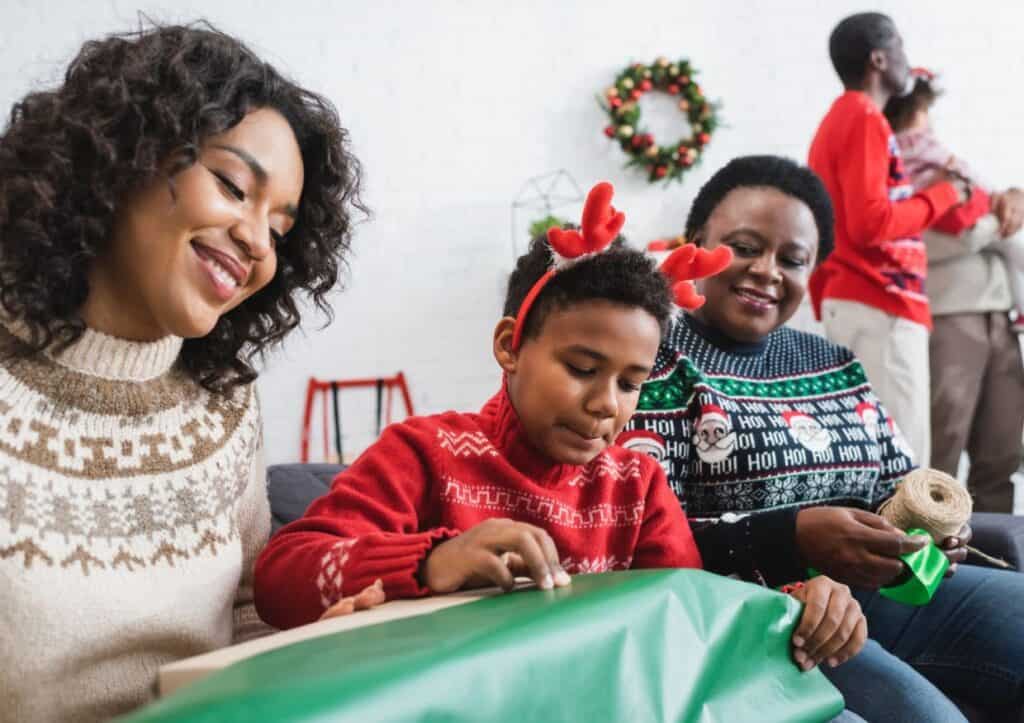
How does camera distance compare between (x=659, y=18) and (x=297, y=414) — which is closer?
(x=297, y=414)

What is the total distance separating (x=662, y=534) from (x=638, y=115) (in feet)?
12.6

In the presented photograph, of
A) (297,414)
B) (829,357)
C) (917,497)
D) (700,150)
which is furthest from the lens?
(700,150)

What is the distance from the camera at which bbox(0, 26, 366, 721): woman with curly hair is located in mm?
902

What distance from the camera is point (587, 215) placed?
3.93 feet

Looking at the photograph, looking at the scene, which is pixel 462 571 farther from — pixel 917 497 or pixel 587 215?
pixel 917 497

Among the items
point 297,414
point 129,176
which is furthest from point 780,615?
point 297,414

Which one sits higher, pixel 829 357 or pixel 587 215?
pixel 587 215

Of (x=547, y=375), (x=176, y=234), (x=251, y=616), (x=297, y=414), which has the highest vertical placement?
(x=176, y=234)

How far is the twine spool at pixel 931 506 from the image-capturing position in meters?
1.37

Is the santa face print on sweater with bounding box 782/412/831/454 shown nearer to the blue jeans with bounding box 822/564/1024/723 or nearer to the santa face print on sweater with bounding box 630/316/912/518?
the santa face print on sweater with bounding box 630/316/912/518

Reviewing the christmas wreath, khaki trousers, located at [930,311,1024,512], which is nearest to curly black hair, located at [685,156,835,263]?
khaki trousers, located at [930,311,1024,512]

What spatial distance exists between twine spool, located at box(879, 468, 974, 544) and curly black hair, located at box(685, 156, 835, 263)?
1.56 ft

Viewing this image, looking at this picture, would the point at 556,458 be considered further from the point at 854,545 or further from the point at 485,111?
the point at 485,111

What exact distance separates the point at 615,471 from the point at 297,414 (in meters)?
3.20
